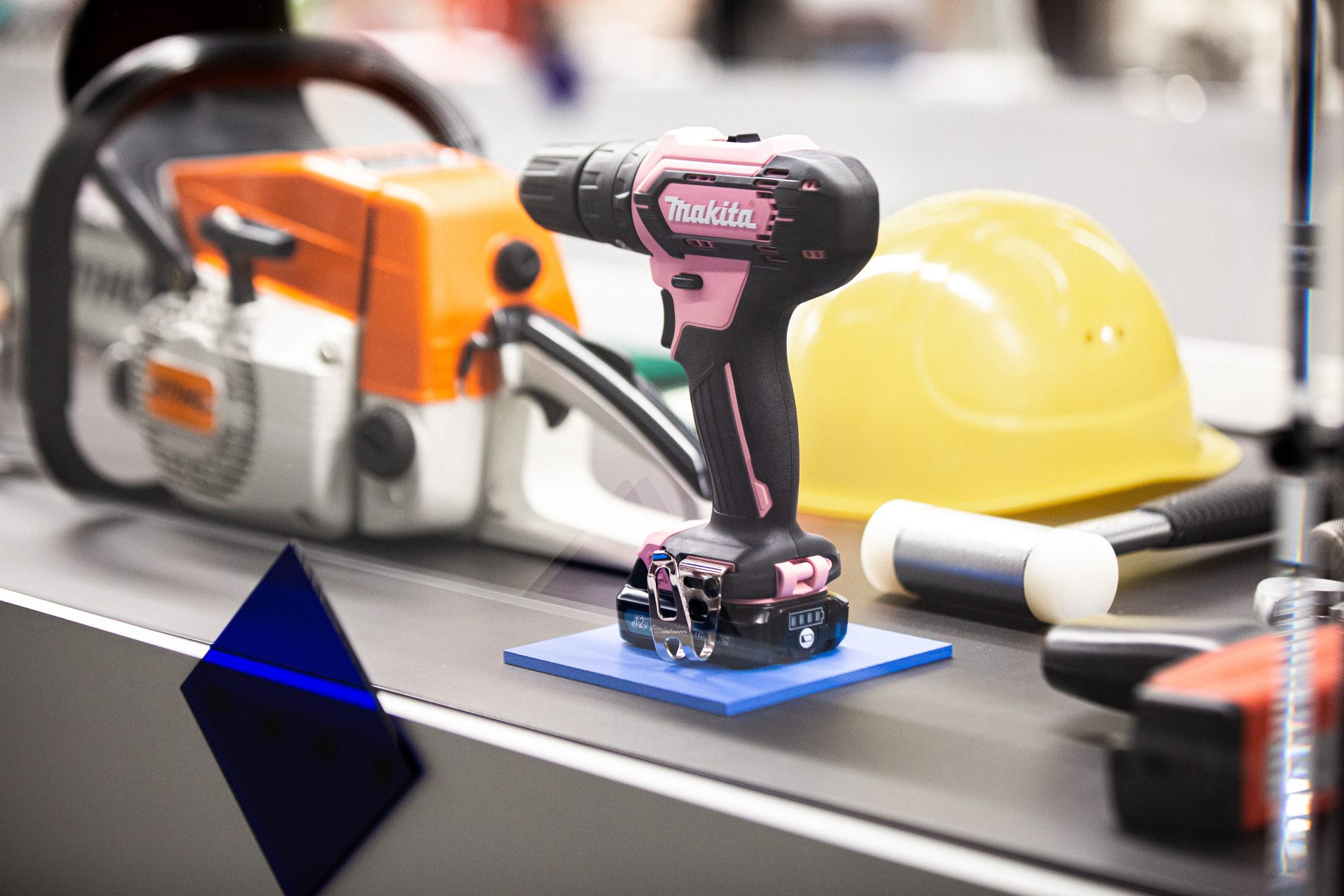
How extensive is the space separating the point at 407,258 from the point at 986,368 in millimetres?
477

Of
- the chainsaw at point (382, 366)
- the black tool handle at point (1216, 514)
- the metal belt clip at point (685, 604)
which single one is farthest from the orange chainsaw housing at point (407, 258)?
the black tool handle at point (1216, 514)

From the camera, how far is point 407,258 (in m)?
1.25

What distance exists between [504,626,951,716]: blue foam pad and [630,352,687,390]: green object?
0.18 metres

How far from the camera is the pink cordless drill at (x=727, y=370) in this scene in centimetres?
Result: 90

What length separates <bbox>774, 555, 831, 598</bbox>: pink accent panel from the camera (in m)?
0.94

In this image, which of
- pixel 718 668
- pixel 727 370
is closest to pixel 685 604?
pixel 718 668

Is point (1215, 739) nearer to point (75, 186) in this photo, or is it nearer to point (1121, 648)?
Answer: point (1121, 648)

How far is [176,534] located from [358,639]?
372mm

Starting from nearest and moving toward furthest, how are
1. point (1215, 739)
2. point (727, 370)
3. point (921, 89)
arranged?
1. point (1215, 739)
2. point (727, 370)
3. point (921, 89)

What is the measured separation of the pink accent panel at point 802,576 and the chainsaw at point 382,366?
19cm

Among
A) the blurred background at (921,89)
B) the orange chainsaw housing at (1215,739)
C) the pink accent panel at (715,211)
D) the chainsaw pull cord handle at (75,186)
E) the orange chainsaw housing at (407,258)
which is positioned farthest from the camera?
the blurred background at (921,89)

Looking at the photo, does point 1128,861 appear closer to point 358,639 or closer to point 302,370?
point 358,639

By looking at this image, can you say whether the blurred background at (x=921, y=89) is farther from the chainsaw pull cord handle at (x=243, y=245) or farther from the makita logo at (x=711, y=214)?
the makita logo at (x=711, y=214)

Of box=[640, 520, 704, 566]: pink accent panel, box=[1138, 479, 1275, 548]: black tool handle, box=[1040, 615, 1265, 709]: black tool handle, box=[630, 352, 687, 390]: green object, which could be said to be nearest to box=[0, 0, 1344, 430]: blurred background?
box=[630, 352, 687, 390]: green object
